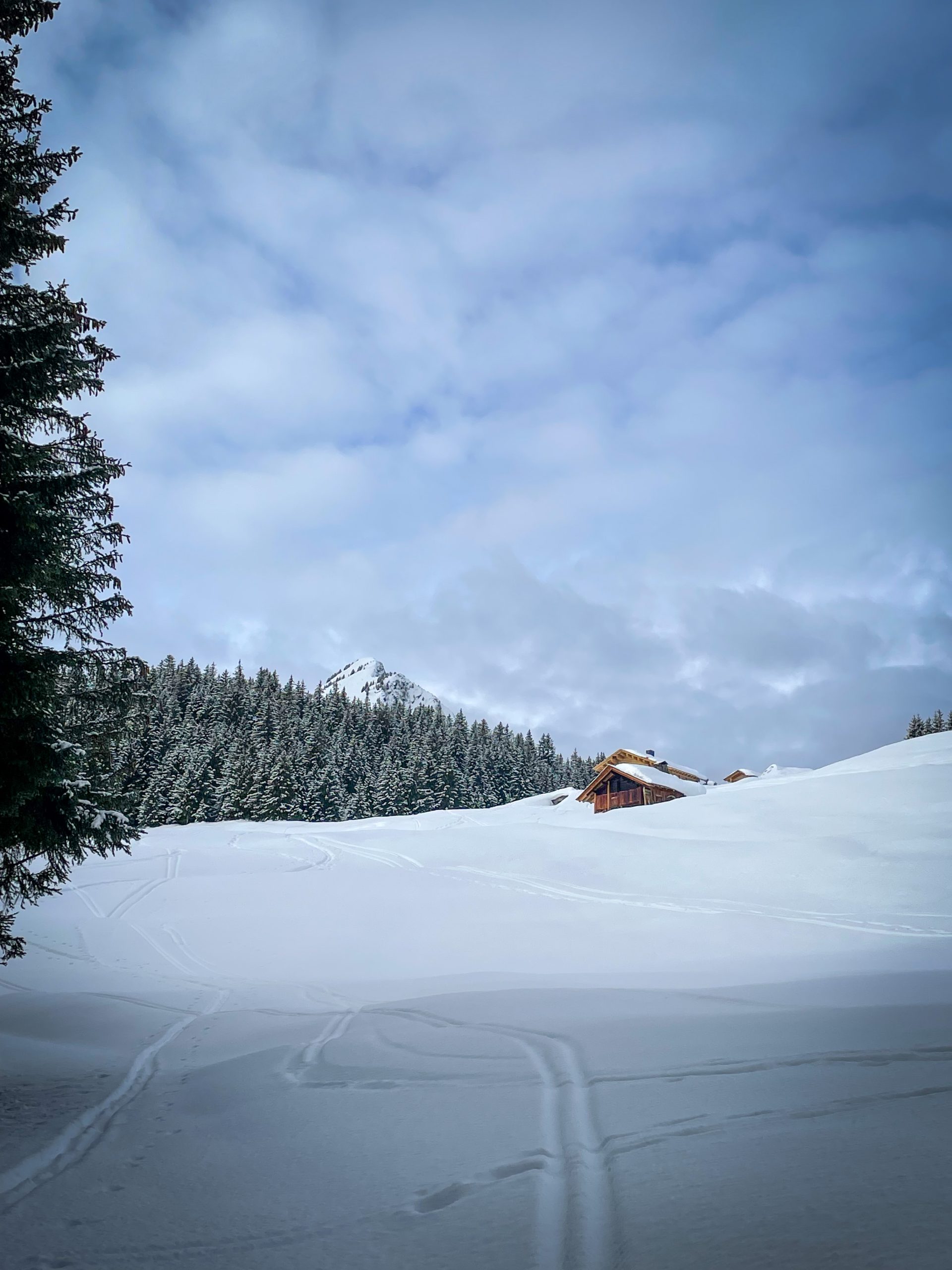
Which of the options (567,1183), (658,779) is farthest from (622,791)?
(567,1183)

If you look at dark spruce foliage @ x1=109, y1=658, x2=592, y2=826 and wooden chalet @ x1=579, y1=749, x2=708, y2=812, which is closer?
wooden chalet @ x1=579, y1=749, x2=708, y2=812

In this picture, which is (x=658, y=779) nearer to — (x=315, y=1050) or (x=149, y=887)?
(x=149, y=887)

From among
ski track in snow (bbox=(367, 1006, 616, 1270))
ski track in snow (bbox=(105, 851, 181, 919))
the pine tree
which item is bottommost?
ski track in snow (bbox=(105, 851, 181, 919))

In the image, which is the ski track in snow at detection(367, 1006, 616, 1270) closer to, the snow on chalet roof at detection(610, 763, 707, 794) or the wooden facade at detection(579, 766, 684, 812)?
the wooden facade at detection(579, 766, 684, 812)

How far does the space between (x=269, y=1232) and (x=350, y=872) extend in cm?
2345

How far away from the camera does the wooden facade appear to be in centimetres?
4819

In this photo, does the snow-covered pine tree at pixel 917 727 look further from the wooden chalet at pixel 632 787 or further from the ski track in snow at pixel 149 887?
the ski track in snow at pixel 149 887

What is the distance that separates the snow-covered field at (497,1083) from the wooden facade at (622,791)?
2813cm

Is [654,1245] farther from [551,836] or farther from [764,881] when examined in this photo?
[551,836]

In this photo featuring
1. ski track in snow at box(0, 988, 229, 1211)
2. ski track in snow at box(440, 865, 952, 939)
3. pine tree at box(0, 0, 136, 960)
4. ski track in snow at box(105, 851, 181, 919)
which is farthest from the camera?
ski track in snow at box(105, 851, 181, 919)

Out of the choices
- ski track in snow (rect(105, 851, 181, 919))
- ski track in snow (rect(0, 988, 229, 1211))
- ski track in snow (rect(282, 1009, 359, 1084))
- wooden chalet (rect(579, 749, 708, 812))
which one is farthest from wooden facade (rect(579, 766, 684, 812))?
ski track in snow (rect(0, 988, 229, 1211))

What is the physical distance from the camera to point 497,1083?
653 cm

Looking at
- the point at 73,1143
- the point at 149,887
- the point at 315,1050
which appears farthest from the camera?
the point at 149,887

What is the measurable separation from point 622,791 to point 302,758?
36305 mm
